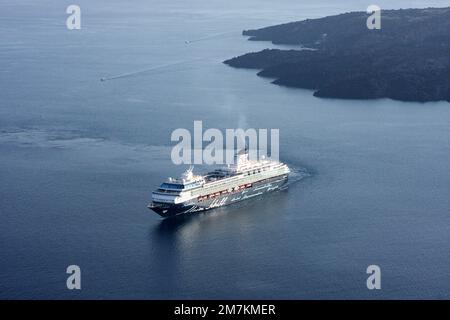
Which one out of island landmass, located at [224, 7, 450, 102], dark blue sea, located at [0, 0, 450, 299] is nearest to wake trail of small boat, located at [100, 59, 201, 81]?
dark blue sea, located at [0, 0, 450, 299]

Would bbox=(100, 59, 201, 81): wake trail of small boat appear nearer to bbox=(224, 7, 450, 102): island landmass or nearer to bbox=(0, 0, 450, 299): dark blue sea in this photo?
bbox=(0, 0, 450, 299): dark blue sea

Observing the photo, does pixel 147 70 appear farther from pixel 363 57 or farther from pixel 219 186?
pixel 219 186

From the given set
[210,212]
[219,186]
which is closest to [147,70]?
[219,186]

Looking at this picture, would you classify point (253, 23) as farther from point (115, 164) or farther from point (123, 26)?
point (115, 164)

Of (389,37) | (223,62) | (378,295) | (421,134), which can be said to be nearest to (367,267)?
(378,295)

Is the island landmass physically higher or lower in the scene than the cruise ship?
higher

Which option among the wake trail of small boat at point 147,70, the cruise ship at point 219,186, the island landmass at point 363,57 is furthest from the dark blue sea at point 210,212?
the island landmass at point 363,57
